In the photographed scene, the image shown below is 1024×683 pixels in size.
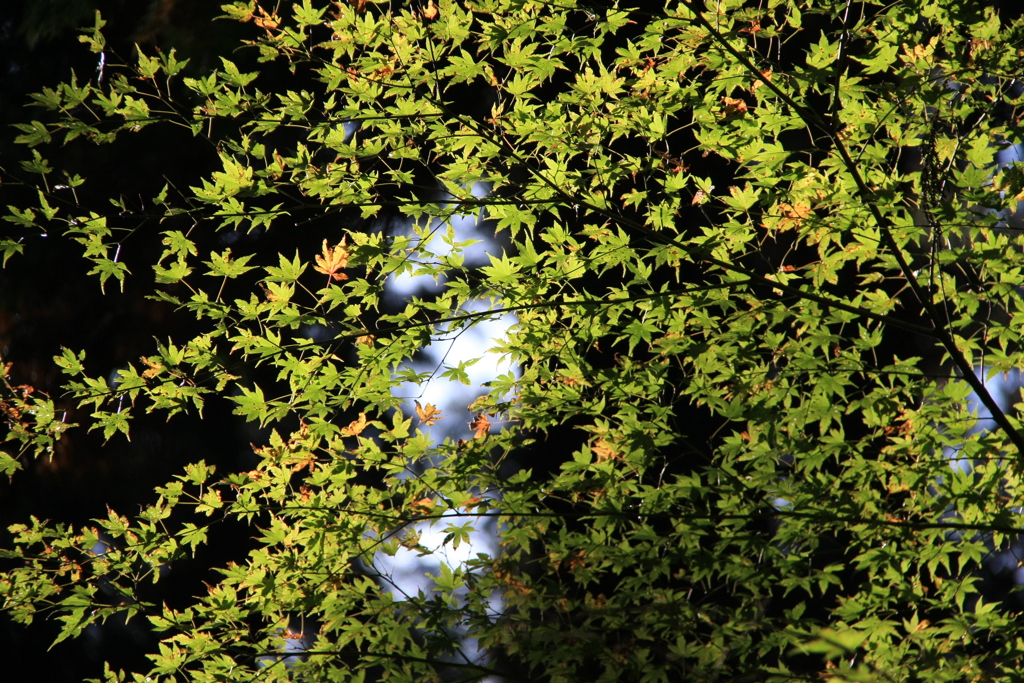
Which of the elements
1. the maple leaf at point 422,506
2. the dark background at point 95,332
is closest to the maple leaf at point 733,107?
the maple leaf at point 422,506

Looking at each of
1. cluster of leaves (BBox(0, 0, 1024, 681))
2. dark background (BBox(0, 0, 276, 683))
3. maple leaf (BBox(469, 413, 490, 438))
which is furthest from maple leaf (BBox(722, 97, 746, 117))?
dark background (BBox(0, 0, 276, 683))

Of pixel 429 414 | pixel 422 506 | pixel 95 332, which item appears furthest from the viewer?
pixel 95 332

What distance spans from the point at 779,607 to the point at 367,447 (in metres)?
3.50

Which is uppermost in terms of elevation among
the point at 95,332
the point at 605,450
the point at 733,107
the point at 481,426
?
the point at 95,332

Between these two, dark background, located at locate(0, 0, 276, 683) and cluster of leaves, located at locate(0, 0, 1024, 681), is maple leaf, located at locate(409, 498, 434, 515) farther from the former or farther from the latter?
dark background, located at locate(0, 0, 276, 683)

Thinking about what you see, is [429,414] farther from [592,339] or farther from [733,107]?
[733,107]

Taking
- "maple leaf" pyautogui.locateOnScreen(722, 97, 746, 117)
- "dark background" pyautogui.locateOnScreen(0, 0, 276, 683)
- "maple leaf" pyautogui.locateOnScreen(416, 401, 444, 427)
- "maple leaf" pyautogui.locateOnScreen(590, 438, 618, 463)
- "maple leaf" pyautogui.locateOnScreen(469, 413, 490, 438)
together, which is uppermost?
"dark background" pyautogui.locateOnScreen(0, 0, 276, 683)

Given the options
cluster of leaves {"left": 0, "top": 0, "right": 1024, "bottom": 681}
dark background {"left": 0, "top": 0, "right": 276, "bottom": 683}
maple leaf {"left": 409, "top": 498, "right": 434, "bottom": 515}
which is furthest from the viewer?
dark background {"left": 0, "top": 0, "right": 276, "bottom": 683}

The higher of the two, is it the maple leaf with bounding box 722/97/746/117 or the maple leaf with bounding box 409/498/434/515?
the maple leaf with bounding box 722/97/746/117

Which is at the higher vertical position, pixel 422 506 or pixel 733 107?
pixel 733 107

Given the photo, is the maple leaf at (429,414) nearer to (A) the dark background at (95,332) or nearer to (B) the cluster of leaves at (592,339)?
(B) the cluster of leaves at (592,339)

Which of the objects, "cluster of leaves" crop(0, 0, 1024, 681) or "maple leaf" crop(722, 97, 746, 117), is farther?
"maple leaf" crop(722, 97, 746, 117)

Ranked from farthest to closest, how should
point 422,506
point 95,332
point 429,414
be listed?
point 95,332 → point 429,414 → point 422,506

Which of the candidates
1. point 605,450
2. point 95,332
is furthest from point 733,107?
point 95,332
